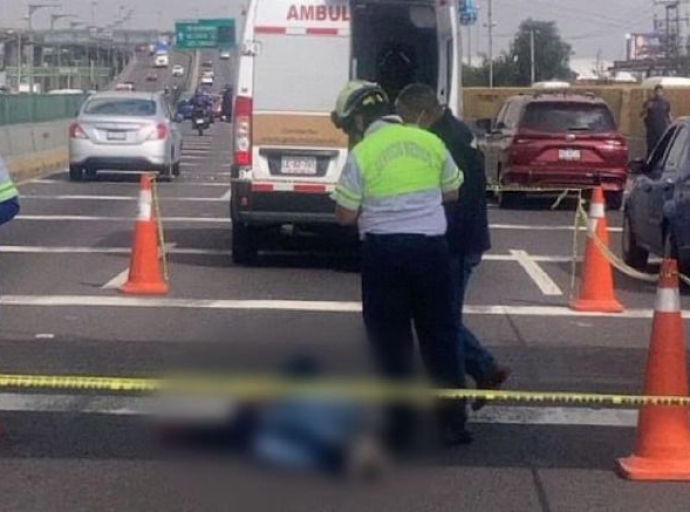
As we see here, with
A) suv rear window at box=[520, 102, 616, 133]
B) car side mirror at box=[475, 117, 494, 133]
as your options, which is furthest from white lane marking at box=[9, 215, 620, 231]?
car side mirror at box=[475, 117, 494, 133]

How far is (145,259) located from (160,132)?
16.4 meters

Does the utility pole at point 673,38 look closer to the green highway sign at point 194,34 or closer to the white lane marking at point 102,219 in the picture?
the green highway sign at point 194,34

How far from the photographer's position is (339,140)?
17203 millimetres

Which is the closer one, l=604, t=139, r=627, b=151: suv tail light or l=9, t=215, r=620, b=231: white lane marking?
l=9, t=215, r=620, b=231: white lane marking

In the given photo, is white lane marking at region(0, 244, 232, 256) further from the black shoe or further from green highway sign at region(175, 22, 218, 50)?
green highway sign at region(175, 22, 218, 50)

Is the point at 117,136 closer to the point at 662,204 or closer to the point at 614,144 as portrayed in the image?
the point at 614,144

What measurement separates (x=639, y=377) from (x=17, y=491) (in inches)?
189

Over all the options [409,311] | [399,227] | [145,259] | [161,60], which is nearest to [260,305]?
[145,259]

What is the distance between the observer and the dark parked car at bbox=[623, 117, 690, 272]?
637 inches

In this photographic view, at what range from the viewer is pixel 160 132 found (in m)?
32.0

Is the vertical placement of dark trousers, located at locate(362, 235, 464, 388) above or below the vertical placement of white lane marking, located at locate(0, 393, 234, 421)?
above

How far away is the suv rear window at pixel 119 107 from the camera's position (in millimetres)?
32047

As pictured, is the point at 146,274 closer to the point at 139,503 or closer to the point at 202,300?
the point at 202,300

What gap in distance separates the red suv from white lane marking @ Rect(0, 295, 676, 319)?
11.9m
